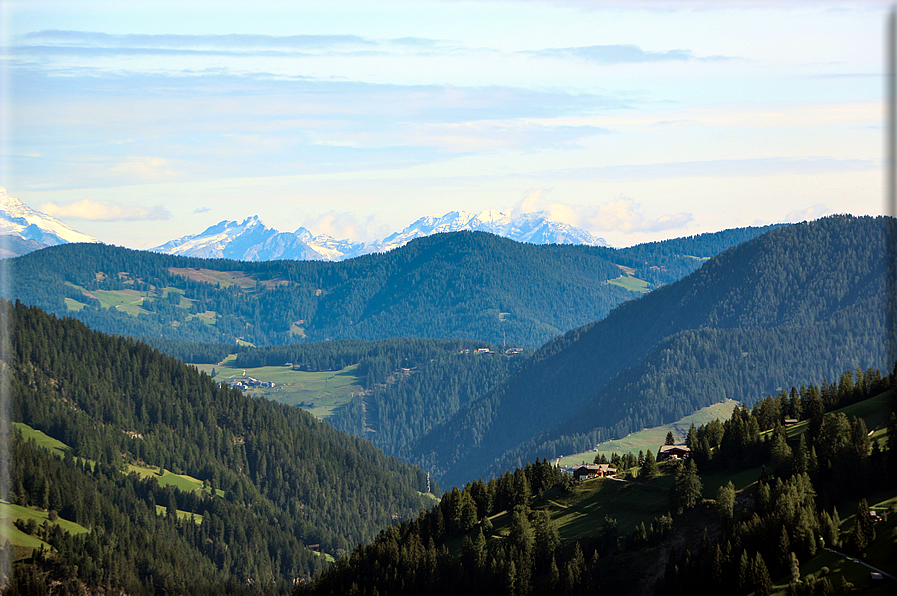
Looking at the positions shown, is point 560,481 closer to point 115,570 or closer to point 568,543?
point 568,543

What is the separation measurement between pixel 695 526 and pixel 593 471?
3691 cm

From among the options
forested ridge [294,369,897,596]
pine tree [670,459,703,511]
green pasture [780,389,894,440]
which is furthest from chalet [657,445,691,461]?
pine tree [670,459,703,511]

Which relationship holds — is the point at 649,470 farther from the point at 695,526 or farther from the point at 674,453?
the point at 695,526

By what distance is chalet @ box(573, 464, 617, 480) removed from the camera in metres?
153

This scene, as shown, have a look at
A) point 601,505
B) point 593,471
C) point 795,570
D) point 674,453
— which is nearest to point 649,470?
point 601,505

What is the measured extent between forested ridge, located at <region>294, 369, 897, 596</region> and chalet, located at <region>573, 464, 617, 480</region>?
2823mm

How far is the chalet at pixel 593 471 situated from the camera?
153000 millimetres

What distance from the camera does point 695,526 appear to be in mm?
119125

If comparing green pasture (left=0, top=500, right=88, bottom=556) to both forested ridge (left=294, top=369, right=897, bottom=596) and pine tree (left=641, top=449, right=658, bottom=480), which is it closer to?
forested ridge (left=294, top=369, right=897, bottom=596)

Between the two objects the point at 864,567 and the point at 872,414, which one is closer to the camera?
the point at 864,567

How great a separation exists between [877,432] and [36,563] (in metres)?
125

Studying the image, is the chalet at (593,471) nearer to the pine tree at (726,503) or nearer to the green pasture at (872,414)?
the green pasture at (872,414)

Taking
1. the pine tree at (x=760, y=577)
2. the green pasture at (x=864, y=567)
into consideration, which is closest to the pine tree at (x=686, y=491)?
the pine tree at (x=760, y=577)

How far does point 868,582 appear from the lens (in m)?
80.4
